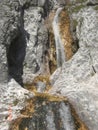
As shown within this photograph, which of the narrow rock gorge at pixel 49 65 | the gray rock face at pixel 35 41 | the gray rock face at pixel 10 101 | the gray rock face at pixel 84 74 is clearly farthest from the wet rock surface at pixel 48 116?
the gray rock face at pixel 35 41

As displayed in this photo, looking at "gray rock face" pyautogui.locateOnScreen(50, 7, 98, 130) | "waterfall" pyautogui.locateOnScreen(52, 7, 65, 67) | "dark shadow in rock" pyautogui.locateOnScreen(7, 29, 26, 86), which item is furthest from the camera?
"waterfall" pyautogui.locateOnScreen(52, 7, 65, 67)

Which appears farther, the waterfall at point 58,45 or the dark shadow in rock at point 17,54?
the waterfall at point 58,45

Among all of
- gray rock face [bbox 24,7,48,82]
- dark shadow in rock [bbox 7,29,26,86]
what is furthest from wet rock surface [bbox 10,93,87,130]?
gray rock face [bbox 24,7,48,82]

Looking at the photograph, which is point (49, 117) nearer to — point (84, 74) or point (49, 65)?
point (84, 74)

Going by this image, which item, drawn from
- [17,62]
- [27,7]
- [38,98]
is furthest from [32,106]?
[27,7]

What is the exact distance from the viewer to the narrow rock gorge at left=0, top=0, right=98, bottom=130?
1922cm

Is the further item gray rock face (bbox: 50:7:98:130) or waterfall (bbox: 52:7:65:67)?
waterfall (bbox: 52:7:65:67)

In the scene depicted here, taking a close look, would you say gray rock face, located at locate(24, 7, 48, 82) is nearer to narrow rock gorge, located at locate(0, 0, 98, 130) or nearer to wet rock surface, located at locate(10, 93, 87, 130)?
narrow rock gorge, located at locate(0, 0, 98, 130)

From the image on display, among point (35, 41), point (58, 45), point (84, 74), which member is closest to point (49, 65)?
point (58, 45)

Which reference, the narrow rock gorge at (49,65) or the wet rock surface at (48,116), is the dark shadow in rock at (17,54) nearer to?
the narrow rock gorge at (49,65)

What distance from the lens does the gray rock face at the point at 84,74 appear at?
20.5 meters

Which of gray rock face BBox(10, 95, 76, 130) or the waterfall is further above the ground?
gray rock face BBox(10, 95, 76, 130)

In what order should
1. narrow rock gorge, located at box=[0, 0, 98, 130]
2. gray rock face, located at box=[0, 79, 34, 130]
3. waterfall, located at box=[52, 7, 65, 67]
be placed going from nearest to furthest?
gray rock face, located at box=[0, 79, 34, 130] < narrow rock gorge, located at box=[0, 0, 98, 130] < waterfall, located at box=[52, 7, 65, 67]

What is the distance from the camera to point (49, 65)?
27594 millimetres
